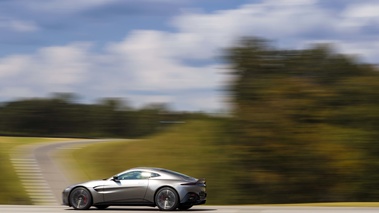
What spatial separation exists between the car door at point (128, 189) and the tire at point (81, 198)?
505mm

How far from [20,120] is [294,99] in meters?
59.9

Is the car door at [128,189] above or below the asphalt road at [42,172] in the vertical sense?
above

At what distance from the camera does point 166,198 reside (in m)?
22.5

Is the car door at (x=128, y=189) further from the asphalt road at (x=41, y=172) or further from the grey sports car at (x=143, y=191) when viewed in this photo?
the asphalt road at (x=41, y=172)

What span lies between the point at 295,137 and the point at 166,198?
16.5 metres

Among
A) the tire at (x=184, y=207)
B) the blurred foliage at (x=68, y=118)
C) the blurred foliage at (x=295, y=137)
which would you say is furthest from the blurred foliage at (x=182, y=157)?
the blurred foliage at (x=68, y=118)

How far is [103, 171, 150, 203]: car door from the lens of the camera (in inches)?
899

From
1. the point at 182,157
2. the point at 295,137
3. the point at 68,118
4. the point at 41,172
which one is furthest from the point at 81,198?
the point at 68,118

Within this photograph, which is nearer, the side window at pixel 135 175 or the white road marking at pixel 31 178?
the side window at pixel 135 175

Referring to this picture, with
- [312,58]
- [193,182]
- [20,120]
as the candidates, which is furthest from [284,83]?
[20,120]

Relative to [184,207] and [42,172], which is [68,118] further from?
[184,207]

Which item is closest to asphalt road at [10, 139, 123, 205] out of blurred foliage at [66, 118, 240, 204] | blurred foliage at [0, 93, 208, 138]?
blurred foliage at [66, 118, 240, 204]

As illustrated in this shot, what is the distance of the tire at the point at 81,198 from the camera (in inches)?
907

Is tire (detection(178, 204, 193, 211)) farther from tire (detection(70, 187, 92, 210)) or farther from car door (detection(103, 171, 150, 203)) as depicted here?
tire (detection(70, 187, 92, 210))
